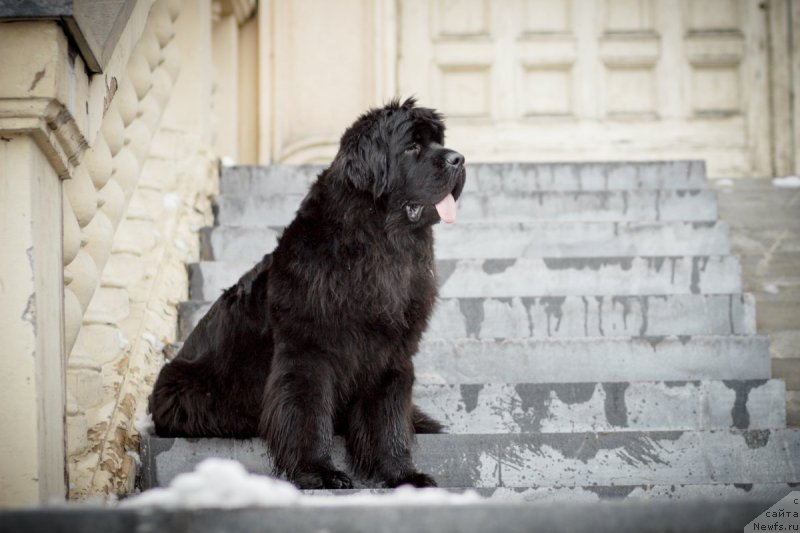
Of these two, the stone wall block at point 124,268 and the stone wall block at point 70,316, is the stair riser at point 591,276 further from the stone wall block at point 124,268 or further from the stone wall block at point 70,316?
the stone wall block at point 70,316

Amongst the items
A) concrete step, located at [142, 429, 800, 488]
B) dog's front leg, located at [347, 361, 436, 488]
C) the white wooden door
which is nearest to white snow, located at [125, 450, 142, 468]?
dog's front leg, located at [347, 361, 436, 488]

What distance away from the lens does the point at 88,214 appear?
3082mm

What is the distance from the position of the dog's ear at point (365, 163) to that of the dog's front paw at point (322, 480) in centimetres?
92

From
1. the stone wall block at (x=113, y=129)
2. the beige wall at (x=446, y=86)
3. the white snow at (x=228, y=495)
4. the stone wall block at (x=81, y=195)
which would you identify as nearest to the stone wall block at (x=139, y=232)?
the beige wall at (x=446, y=86)

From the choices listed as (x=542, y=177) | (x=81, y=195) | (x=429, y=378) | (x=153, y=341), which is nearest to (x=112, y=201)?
(x=81, y=195)

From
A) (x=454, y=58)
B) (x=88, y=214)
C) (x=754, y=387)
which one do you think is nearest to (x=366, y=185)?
(x=88, y=214)

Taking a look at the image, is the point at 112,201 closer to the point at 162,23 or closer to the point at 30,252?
the point at 30,252

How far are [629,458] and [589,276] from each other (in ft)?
4.39

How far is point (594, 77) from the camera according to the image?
262 inches

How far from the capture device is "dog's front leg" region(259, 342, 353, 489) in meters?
3.16

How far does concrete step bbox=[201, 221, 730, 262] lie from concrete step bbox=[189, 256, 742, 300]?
10.9 inches

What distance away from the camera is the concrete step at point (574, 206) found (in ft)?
17.0

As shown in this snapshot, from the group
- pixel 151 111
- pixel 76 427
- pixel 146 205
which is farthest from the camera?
pixel 146 205

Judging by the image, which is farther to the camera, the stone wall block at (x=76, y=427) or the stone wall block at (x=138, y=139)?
the stone wall block at (x=138, y=139)
